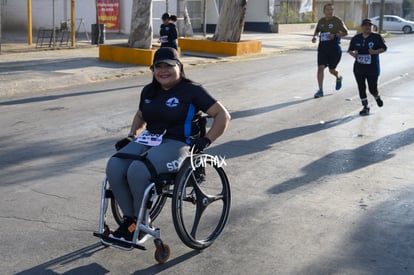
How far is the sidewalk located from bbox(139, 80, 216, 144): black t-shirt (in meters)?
9.08

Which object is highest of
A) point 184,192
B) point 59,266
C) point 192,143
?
point 192,143

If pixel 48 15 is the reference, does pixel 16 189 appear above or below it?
below

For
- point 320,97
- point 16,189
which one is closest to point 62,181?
point 16,189

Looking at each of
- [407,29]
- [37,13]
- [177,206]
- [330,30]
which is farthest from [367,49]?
[407,29]

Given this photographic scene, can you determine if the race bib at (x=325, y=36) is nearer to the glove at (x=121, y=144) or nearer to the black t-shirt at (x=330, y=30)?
the black t-shirt at (x=330, y=30)

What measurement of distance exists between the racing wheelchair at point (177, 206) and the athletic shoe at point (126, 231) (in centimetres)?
3

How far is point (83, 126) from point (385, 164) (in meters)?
4.64

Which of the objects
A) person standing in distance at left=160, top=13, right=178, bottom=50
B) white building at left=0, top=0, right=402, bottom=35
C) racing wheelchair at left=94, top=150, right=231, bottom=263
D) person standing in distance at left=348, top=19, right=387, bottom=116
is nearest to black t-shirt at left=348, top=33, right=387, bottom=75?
person standing in distance at left=348, top=19, right=387, bottom=116

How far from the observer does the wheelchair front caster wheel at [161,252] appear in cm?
A: 459

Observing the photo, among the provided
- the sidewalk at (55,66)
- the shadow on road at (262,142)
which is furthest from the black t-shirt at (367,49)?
the sidewalk at (55,66)

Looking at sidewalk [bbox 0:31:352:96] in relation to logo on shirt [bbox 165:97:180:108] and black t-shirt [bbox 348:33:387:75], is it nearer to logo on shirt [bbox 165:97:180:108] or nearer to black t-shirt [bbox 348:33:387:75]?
black t-shirt [bbox 348:33:387:75]

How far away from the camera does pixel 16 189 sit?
6445mm

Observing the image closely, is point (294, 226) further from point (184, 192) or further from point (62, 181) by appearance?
point (62, 181)

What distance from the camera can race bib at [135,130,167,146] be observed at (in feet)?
15.6
